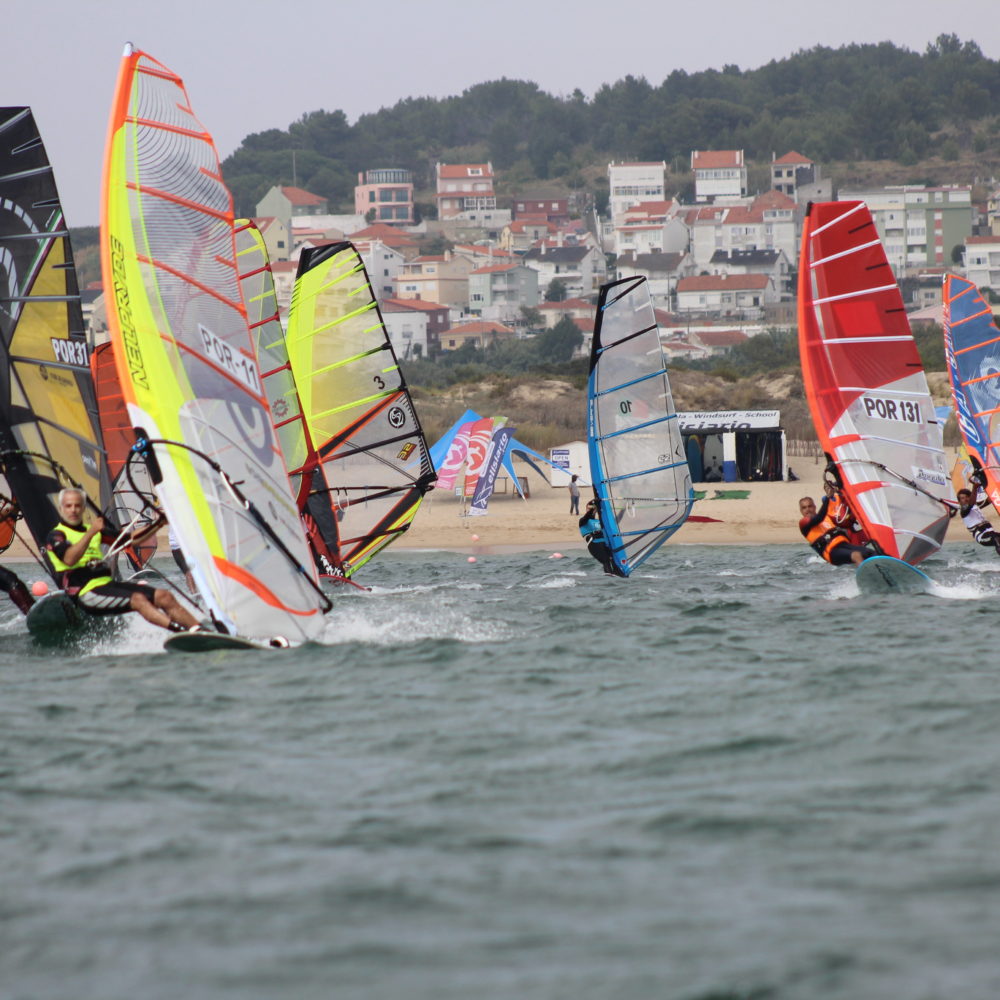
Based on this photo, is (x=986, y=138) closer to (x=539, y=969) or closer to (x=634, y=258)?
(x=634, y=258)

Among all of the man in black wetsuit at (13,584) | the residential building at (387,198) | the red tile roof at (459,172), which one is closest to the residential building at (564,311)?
the residential building at (387,198)

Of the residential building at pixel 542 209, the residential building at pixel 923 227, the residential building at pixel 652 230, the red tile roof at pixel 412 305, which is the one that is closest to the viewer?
the red tile roof at pixel 412 305

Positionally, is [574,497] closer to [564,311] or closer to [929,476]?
[929,476]

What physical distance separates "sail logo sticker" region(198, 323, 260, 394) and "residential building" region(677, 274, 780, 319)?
80.9 meters

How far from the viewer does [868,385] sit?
11.6m

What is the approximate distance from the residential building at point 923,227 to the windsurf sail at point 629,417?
90.5 metres

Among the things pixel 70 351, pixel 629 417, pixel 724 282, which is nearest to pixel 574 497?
pixel 629 417

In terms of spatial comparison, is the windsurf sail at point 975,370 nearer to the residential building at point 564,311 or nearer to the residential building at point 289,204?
the residential building at point 564,311

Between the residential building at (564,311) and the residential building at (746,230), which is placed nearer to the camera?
the residential building at (564,311)

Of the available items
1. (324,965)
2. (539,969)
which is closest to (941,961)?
(539,969)

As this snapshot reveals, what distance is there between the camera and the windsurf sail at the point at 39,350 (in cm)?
1005

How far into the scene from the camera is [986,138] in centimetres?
12638

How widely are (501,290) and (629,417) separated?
86.8 meters

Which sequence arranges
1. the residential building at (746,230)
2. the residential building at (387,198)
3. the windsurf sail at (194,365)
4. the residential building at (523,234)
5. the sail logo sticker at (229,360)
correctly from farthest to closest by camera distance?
the residential building at (387,198), the residential building at (523,234), the residential building at (746,230), the sail logo sticker at (229,360), the windsurf sail at (194,365)
